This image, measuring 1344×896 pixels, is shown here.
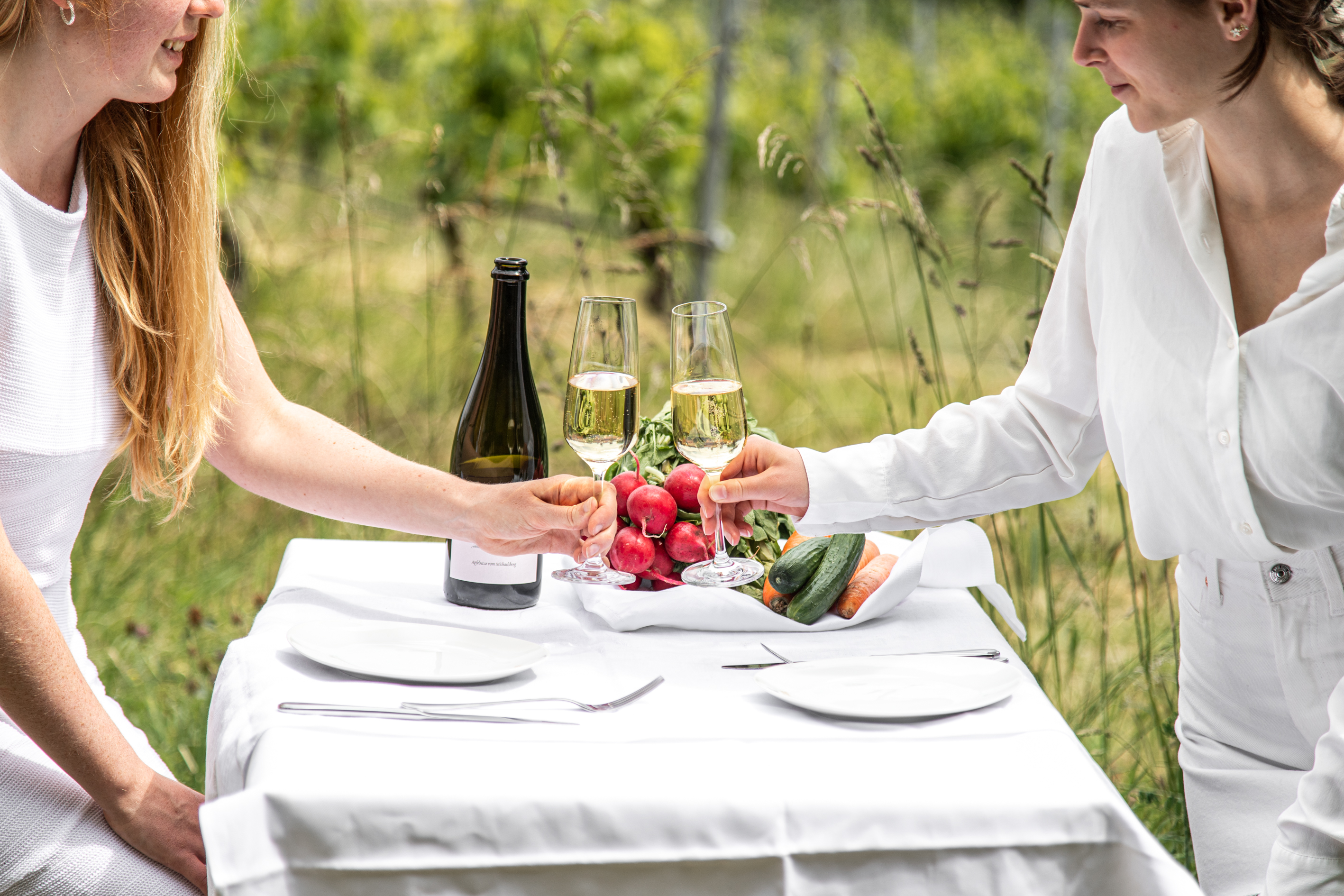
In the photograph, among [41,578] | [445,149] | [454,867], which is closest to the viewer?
[454,867]

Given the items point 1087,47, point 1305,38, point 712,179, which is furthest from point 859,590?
point 712,179

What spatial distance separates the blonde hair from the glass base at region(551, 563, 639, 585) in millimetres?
557

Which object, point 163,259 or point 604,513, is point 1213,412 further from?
point 163,259

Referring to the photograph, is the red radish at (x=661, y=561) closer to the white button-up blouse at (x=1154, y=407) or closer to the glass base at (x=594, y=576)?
the glass base at (x=594, y=576)

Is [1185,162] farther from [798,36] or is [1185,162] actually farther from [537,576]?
[798,36]

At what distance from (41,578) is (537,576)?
66 cm

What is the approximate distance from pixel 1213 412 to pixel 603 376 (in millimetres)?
747

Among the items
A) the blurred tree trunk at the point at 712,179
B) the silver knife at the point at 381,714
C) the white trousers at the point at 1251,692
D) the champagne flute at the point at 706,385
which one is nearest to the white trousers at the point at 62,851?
the silver knife at the point at 381,714

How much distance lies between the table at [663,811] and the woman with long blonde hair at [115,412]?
10.9 inches

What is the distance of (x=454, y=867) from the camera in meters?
1.00

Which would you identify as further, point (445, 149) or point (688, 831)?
point (445, 149)

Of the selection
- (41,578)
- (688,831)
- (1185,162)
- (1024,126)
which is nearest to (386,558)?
(41,578)

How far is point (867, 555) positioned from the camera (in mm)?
1598

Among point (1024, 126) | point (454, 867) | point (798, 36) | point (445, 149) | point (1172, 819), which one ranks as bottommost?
point (1172, 819)
